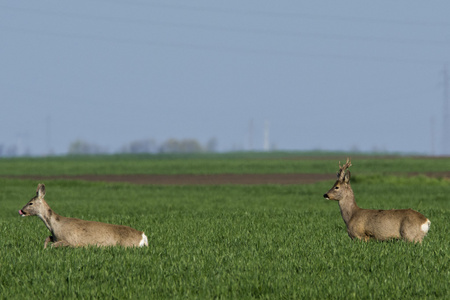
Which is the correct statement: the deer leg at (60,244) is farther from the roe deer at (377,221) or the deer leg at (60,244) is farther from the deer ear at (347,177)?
the deer ear at (347,177)

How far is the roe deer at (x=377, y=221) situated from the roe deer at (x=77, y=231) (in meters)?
4.66

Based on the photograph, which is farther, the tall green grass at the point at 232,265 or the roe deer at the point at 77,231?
the roe deer at the point at 77,231

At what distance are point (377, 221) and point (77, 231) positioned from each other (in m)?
6.80

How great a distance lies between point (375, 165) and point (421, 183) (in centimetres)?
3998

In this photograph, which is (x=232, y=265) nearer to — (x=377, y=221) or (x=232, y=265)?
(x=232, y=265)

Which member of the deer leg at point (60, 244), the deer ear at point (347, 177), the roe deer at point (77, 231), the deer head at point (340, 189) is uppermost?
the deer ear at point (347, 177)

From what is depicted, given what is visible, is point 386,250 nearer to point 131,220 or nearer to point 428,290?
point 428,290

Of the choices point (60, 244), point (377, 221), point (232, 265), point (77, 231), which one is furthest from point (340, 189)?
point (60, 244)

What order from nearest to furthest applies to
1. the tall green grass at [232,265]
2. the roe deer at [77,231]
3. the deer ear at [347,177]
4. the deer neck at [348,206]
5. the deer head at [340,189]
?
the tall green grass at [232,265] → the roe deer at [77,231] → the deer ear at [347,177] → the deer head at [340,189] → the deer neck at [348,206]

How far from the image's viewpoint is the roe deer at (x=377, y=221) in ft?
48.0

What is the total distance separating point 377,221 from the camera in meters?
15.0

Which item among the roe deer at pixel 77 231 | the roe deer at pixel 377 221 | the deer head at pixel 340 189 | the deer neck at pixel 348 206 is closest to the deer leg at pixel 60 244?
the roe deer at pixel 77 231

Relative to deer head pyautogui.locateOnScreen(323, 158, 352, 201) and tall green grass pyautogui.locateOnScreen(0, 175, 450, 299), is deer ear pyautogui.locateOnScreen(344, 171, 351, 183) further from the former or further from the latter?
tall green grass pyautogui.locateOnScreen(0, 175, 450, 299)

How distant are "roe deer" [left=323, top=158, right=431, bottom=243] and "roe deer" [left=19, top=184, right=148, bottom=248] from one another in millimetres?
4659
